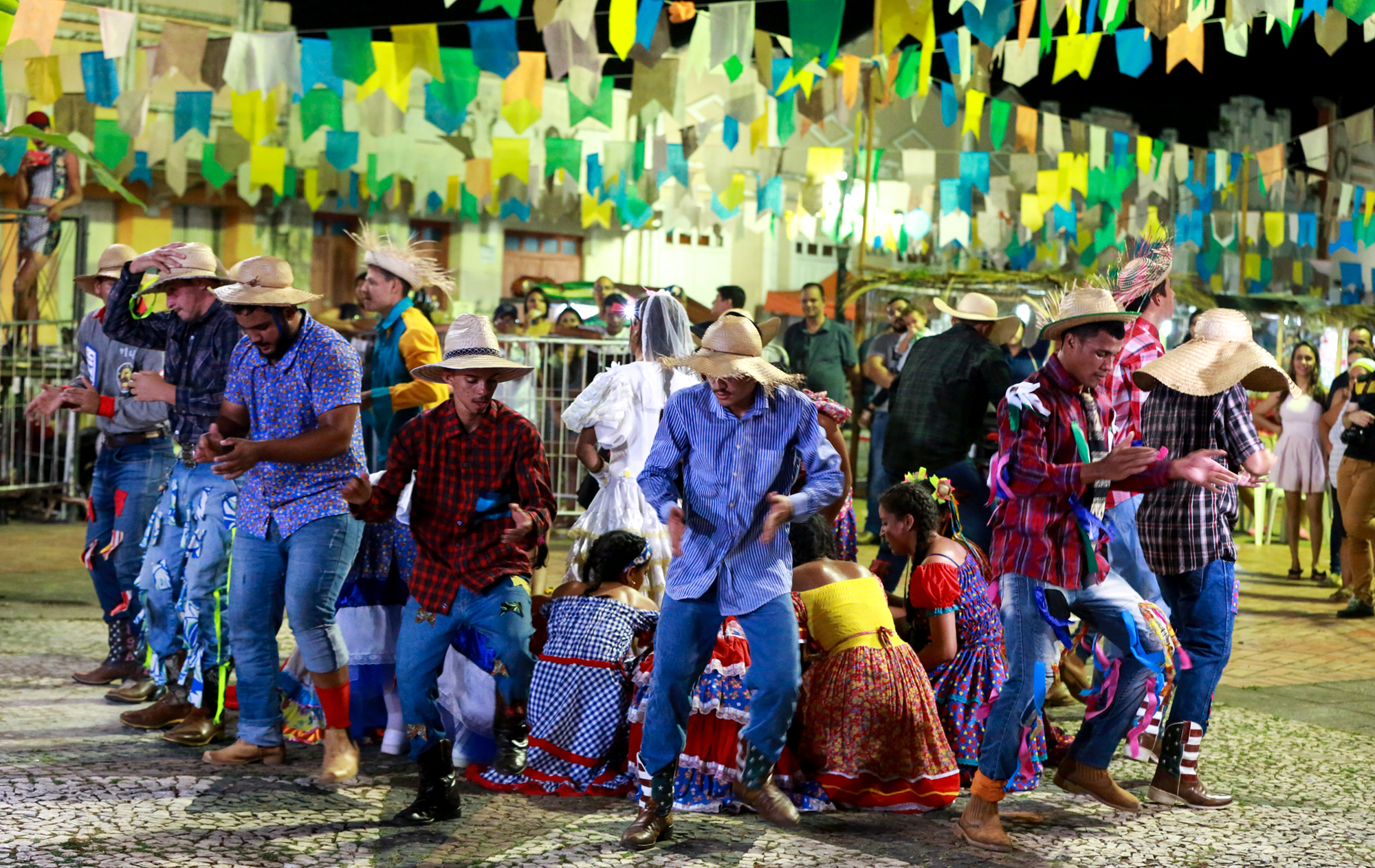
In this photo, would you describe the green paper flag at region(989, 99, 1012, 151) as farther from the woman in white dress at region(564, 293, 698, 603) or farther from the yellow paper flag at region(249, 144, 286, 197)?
the woman in white dress at region(564, 293, 698, 603)

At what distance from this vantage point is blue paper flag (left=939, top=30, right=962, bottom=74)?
37.8 ft

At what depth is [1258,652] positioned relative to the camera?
8.38m

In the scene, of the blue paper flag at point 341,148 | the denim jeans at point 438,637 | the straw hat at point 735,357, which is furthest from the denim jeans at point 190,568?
the blue paper flag at point 341,148

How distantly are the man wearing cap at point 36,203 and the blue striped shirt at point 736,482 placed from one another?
356 inches

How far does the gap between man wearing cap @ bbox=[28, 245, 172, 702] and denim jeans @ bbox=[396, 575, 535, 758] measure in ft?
7.04

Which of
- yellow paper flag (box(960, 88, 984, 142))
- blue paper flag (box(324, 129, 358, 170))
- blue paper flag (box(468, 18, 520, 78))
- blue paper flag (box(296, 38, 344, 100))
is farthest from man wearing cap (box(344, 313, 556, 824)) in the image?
blue paper flag (box(324, 129, 358, 170))

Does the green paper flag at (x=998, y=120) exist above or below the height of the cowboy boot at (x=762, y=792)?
above

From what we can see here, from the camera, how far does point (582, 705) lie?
5246 mm

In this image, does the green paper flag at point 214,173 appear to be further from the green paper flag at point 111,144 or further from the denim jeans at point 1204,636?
the denim jeans at point 1204,636

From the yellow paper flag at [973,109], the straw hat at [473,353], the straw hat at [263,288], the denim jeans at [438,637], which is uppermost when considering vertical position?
the yellow paper flag at [973,109]

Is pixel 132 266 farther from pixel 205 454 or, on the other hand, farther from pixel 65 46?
pixel 65 46

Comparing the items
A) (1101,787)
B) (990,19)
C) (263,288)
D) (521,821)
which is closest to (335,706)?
(521,821)

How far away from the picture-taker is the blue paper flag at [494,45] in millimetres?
9820

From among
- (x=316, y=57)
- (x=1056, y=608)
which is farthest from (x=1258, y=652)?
(x=316, y=57)
